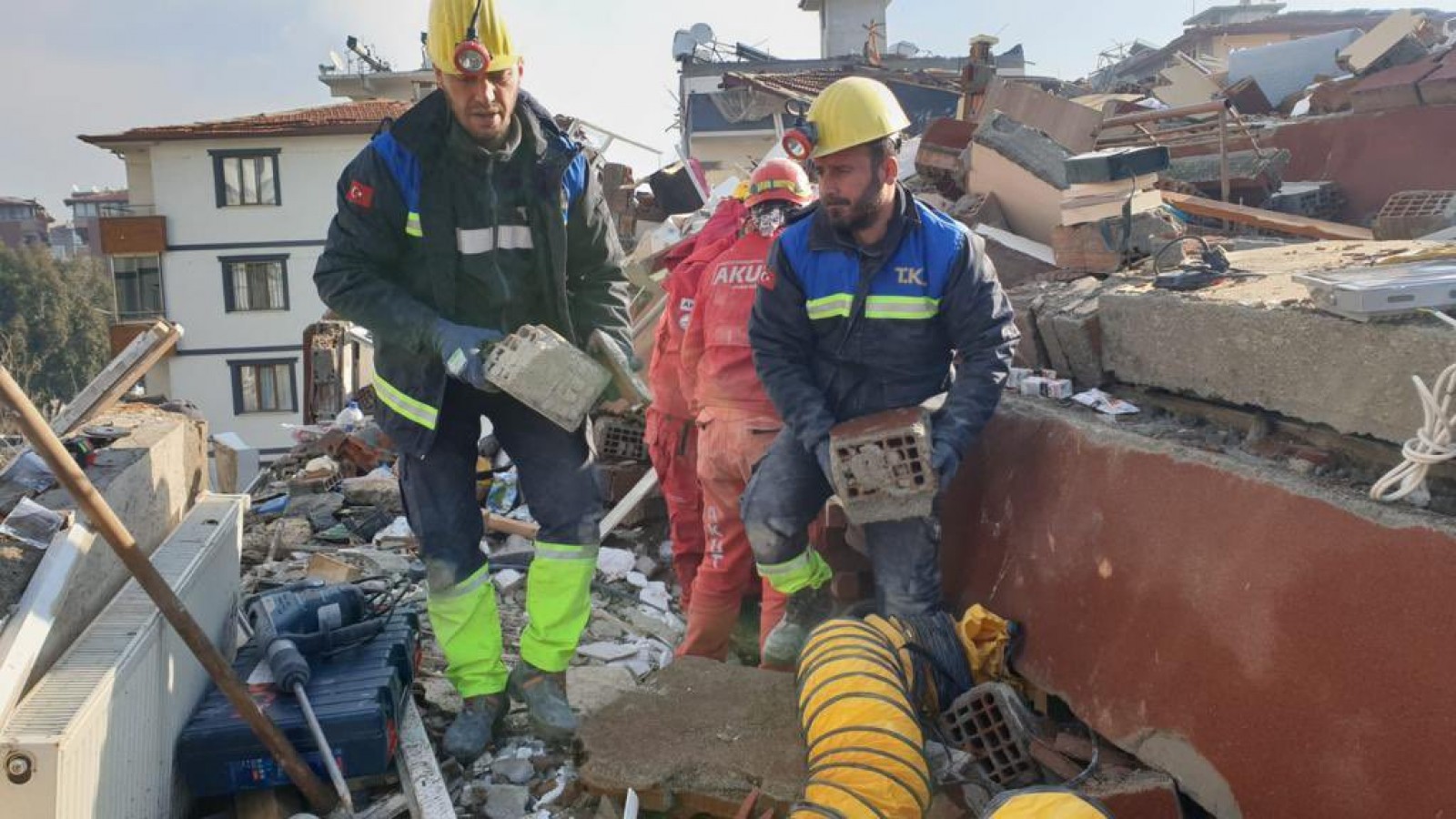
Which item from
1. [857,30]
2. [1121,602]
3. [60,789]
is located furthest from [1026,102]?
[857,30]

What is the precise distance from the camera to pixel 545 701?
10.7 ft

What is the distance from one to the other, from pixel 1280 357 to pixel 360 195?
2578 mm

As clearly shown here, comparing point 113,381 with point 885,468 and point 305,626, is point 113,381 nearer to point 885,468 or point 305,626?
point 305,626

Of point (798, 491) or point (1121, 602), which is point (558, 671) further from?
point (1121, 602)

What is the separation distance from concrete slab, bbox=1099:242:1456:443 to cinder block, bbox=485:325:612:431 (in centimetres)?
173

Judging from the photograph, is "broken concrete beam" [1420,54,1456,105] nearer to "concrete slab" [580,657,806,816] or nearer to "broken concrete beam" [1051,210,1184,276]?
"broken concrete beam" [1051,210,1184,276]

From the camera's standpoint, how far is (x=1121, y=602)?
9.18 ft

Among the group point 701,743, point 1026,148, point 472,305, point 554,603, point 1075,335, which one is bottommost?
point 701,743

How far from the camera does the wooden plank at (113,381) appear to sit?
3773 mm

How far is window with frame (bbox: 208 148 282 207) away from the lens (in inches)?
1062

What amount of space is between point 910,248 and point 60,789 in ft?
8.60

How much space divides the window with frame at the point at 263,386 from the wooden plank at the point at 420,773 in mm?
27194

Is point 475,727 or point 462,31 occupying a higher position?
point 462,31

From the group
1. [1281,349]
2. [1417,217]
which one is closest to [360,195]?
[1281,349]
